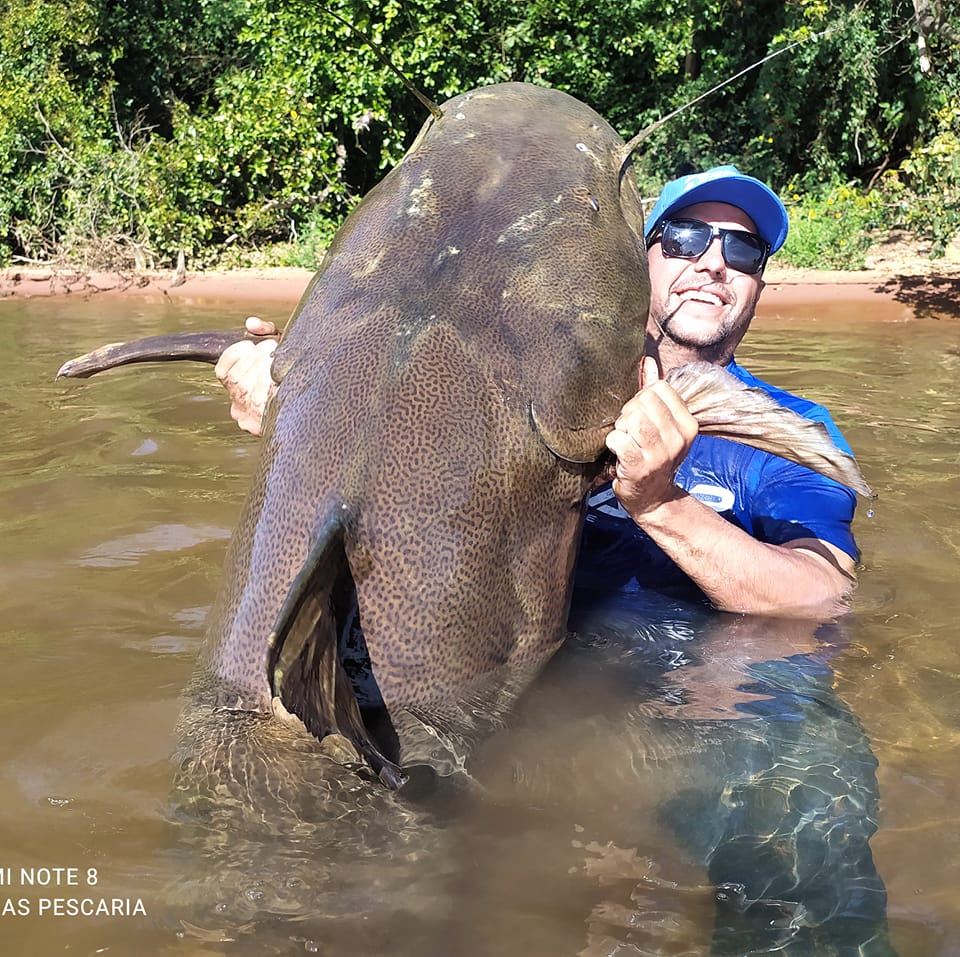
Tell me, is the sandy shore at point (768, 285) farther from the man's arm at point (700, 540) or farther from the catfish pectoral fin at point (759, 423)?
the catfish pectoral fin at point (759, 423)

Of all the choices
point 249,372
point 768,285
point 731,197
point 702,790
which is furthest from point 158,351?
point 768,285

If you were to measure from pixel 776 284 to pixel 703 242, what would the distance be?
6.85 metres

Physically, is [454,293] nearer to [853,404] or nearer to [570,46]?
[853,404]

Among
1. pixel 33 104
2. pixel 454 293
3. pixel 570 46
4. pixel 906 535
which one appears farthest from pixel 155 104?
pixel 454 293

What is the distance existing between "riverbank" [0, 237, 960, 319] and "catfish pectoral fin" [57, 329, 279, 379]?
24.8 ft

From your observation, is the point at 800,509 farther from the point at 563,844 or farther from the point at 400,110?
the point at 400,110

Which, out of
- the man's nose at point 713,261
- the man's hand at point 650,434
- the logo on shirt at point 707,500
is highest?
the man's nose at point 713,261

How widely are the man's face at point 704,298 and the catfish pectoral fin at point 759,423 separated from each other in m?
1.26

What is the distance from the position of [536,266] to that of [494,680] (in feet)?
2.45

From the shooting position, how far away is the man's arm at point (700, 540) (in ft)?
6.56

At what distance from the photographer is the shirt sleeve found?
2973 mm

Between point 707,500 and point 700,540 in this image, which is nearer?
point 700,540

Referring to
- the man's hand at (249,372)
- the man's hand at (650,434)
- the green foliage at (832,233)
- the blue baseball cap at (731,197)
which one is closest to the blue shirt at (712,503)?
the blue baseball cap at (731,197)

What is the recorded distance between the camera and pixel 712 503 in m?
3.20
